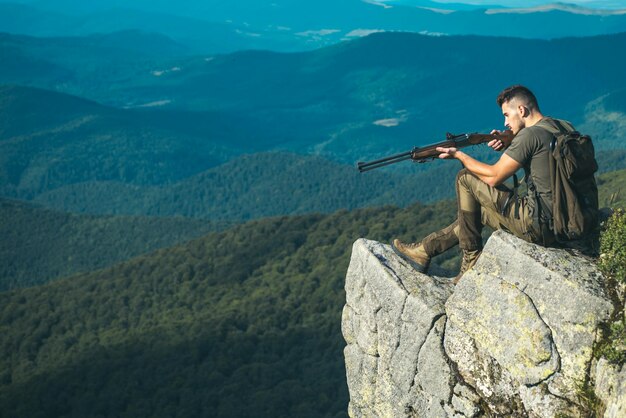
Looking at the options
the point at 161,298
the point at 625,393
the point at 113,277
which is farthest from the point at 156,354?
the point at 625,393

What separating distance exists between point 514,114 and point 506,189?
1534mm

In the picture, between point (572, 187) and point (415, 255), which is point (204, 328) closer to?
point (415, 255)

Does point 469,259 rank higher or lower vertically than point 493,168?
lower

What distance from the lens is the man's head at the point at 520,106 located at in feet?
64.5

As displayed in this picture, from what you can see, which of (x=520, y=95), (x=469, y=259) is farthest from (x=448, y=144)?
(x=469, y=259)

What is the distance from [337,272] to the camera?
338ft

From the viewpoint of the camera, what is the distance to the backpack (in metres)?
17.9

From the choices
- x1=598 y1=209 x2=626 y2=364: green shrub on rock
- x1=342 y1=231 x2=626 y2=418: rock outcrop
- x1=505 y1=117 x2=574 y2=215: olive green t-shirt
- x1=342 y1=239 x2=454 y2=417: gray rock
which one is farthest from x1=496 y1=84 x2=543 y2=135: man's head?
x1=342 y1=239 x2=454 y2=417: gray rock

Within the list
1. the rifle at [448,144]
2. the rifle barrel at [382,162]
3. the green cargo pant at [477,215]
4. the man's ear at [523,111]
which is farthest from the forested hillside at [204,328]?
the man's ear at [523,111]

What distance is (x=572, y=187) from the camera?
18203 mm

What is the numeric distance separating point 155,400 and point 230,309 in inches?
954

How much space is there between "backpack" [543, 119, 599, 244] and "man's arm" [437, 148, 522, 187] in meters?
0.89

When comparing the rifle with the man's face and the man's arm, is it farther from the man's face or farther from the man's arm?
the man's arm

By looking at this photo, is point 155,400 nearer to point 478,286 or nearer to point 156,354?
point 156,354
